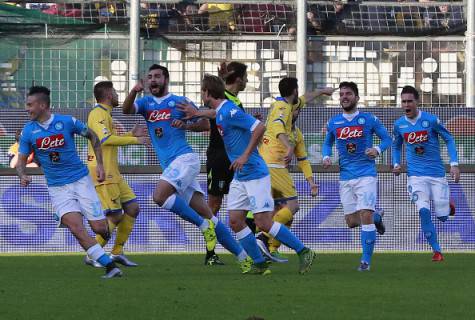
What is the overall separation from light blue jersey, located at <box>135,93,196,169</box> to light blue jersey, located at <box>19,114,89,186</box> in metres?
1.23

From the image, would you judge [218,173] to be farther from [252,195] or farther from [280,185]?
[252,195]

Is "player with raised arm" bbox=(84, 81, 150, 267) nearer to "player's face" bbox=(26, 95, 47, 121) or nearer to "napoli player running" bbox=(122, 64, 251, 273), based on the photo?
"napoli player running" bbox=(122, 64, 251, 273)

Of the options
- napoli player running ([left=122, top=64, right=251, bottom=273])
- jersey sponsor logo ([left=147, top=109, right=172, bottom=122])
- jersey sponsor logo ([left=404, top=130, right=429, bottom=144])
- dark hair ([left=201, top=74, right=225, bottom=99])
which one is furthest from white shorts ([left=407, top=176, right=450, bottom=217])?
dark hair ([left=201, top=74, right=225, bottom=99])

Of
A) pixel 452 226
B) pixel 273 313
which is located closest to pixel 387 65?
pixel 452 226

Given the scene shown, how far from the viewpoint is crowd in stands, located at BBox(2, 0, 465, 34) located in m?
21.2

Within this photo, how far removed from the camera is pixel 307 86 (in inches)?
820

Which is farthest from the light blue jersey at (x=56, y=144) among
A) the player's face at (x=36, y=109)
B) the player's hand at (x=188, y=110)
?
the player's hand at (x=188, y=110)

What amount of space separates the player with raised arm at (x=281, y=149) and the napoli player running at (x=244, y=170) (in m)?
2.29

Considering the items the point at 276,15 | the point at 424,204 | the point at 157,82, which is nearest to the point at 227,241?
the point at 157,82

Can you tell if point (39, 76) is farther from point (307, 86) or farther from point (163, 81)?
point (163, 81)

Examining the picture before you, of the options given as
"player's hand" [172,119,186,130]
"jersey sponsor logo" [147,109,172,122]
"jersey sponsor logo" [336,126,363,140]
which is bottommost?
"jersey sponsor logo" [336,126,363,140]

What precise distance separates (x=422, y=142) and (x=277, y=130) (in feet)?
6.04

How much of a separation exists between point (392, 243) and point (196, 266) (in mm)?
5045

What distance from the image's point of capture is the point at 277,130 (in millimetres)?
14141
